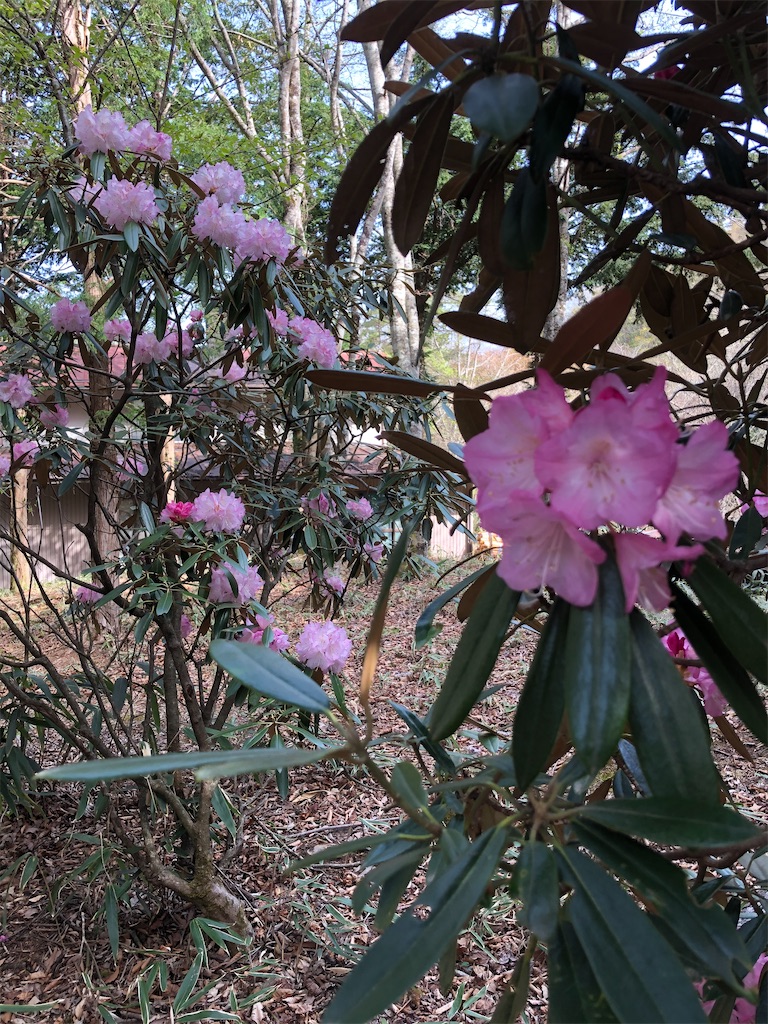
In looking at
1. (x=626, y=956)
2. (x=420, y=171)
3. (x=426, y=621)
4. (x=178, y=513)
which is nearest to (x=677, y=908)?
(x=626, y=956)

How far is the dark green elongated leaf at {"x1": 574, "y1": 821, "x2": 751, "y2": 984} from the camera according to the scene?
0.31 metres

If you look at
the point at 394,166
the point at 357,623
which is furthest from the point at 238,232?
the point at 394,166

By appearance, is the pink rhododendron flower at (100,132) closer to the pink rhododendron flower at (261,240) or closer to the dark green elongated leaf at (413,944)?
the pink rhododendron flower at (261,240)

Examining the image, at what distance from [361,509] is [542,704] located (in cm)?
171

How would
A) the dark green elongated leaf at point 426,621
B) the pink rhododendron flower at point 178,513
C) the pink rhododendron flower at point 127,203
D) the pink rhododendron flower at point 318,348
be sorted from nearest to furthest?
1. the dark green elongated leaf at point 426,621
2. the pink rhododendron flower at point 127,203
3. the pink rhododendron flower at point 178,513
4. the pink rhododendron flower at point 318,348

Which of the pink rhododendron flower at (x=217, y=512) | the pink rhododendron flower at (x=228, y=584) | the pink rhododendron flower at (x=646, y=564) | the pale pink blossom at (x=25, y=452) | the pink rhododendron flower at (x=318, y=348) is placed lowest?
the pink rhododendron flower at (x=646, y=564)

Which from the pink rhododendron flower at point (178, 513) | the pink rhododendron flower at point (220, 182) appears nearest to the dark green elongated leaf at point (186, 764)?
the pink rhododendron flower at point (178, 513)

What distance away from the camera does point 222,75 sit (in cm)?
704

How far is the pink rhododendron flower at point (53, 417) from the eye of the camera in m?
1.71

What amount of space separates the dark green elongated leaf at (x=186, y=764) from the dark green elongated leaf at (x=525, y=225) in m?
0.29

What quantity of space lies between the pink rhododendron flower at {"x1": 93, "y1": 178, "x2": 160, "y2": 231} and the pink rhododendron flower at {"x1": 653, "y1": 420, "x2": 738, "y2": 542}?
134 cm

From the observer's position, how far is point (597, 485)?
307 mm

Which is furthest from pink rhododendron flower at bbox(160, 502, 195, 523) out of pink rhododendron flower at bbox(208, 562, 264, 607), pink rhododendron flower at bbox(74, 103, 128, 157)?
pink rhododendron flower at bbox(74, 103, 128, 157)

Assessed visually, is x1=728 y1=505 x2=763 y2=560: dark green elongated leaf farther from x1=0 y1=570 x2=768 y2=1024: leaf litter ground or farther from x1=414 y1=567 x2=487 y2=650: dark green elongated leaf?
x1=0 y1=570 x2=768 y2=1024: leaf litter ground
